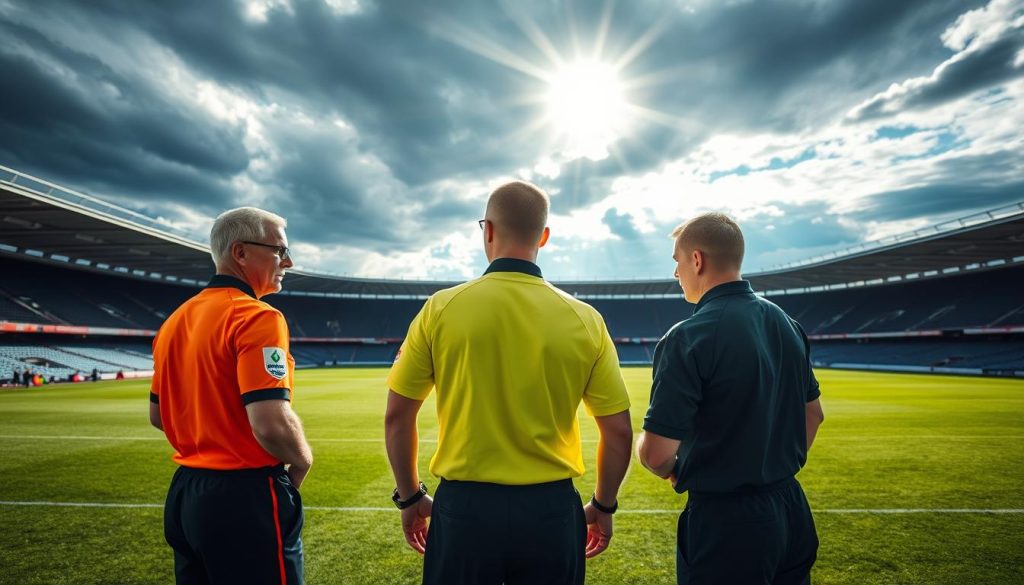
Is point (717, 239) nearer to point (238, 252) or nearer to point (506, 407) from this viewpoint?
point (506, 407)

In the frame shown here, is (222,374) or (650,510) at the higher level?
(222,374)

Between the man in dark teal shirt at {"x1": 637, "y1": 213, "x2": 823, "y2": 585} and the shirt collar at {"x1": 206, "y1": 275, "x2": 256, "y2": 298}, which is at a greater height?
the shirt collar at {"x1": 206, "y1": 275, "x2": 256, "y2": 298}

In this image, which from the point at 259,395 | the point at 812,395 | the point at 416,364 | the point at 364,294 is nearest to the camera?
the point at 416,364

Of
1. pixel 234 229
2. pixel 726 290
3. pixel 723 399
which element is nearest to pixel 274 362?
pixel 234 229

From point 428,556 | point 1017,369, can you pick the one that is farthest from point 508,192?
point 1017,369

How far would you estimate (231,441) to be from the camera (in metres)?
2.03

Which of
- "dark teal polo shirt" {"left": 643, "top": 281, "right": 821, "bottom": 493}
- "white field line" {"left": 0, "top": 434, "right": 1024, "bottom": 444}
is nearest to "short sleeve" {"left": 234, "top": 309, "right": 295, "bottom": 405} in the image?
"dark teal polo shirt" {"left": 643, "top": 281, "right": 821, "bottom": 493}

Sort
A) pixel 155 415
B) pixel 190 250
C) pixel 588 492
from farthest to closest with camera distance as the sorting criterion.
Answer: pixel 190 250 < pixel 588 492 < pixel 155 415

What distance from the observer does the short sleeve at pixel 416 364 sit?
1790mm

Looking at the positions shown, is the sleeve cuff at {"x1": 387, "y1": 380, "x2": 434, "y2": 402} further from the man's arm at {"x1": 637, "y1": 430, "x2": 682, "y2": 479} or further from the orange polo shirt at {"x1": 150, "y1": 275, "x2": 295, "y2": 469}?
the man's arm at {"x1": 637, "y1": 430, "x2": 682, "y2": 479}

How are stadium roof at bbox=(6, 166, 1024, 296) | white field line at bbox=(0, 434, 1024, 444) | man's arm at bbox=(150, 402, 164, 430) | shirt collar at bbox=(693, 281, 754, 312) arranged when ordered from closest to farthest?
shirt collar at bbox=(693, 281, 754, 312) → man's arm at bbox=(150, 402, 164, 430) → white field line at bbox=(0, 434, 1024, 444) → stadium roof at bbox=(6, 166, 1024, 296)

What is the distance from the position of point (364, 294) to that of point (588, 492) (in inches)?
2392

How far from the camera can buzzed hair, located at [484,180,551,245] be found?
1854 millimetres

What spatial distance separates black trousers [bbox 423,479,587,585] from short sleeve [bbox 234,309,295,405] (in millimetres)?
881
